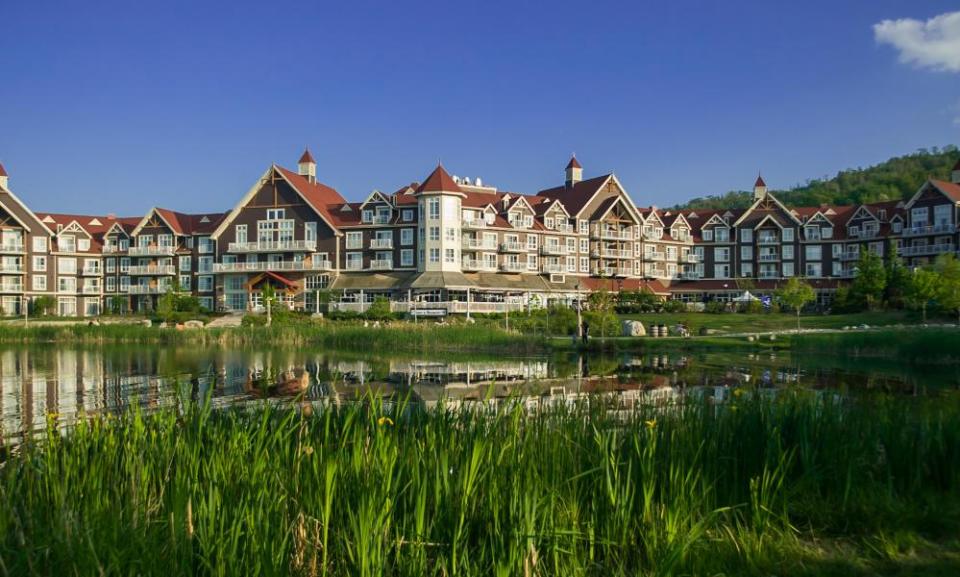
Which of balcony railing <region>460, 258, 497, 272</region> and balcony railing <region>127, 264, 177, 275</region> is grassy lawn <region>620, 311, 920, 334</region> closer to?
balcony railing <region>460, 258, 497, 272</region>

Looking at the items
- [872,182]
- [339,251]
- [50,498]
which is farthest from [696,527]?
[872,182]

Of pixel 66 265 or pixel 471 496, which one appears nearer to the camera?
pixel 471 496

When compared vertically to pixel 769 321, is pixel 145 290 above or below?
above

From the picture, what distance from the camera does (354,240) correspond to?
6003cm

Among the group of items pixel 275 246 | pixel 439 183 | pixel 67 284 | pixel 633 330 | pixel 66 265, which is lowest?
pixel 633 330

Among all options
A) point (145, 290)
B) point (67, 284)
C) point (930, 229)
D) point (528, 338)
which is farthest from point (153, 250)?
point (930, 229)

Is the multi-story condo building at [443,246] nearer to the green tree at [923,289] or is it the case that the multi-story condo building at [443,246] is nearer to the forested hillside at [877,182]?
the green tree at [923,289]

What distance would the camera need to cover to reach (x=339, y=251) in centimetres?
6022

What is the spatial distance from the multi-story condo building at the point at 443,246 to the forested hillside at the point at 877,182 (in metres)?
24.3

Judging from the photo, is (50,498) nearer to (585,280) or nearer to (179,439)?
(179,439)

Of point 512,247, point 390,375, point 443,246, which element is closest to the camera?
point 390,375

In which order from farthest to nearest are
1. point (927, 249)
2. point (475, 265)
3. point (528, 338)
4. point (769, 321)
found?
point (927, 249) < point (475, 265) < point (769, 321) < point (528, 338)

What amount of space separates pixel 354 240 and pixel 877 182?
7546 cm

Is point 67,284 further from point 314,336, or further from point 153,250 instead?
point 314,336
